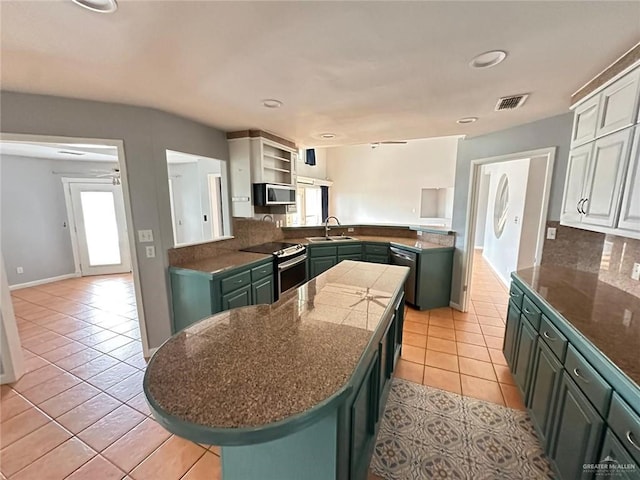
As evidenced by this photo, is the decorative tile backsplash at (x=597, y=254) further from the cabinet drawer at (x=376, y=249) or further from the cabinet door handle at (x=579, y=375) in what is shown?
the cabinet drawer at (x=376, y=249)

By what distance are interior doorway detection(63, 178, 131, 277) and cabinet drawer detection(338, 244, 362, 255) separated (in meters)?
4.44

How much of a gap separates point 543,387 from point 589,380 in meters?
0.56

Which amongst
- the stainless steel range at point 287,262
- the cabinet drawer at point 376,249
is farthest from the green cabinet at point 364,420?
the cabinet drawer at point 376,249

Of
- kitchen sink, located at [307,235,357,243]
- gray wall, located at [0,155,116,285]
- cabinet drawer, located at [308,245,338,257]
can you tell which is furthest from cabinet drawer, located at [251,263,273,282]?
gray wall, located at [0,155,116,285]

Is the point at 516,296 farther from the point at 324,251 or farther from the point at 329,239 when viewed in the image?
the point at 329,239

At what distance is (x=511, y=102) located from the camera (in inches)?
88.7

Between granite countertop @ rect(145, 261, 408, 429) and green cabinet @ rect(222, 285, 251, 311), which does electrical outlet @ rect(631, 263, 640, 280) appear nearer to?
granite countertop @ rect(145, 261, 408, 429)

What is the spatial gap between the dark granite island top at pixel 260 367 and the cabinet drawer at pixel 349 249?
8.47 ft

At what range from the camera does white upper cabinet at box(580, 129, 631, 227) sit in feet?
5.11

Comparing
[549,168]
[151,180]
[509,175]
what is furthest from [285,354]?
[509,175]

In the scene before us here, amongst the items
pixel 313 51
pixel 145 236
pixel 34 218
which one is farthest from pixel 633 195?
pixel 34 218

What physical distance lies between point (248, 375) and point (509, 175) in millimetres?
6316

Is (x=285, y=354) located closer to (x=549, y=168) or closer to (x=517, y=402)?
(x=517, y=402)

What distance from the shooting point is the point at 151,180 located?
98.7 inches
